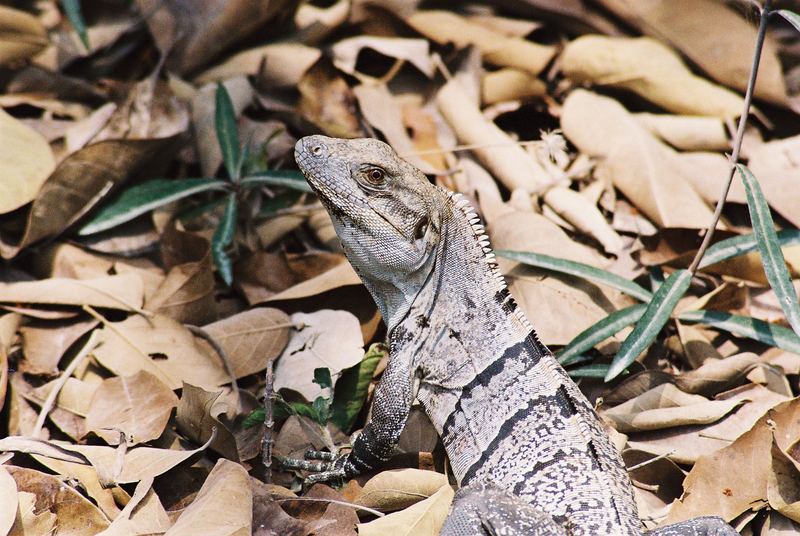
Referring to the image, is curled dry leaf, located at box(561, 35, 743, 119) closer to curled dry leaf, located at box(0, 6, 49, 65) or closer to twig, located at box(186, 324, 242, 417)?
twig, located at box(186, 324, 242, 417)

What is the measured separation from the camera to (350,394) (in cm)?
548

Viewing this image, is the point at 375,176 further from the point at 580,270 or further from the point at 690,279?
the point at 690,279

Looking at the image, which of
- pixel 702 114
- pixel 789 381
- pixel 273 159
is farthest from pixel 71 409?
pixel 702 114

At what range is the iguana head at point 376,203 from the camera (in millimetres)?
5094

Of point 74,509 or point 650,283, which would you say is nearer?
point 74,509

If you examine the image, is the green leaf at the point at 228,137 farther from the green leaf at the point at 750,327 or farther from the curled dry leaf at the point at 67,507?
the green leaf at the point at 750,327

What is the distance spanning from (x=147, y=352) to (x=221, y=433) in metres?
1.00

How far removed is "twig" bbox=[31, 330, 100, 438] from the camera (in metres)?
5.04

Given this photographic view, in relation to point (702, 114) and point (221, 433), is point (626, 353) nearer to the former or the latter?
point (221, 433)

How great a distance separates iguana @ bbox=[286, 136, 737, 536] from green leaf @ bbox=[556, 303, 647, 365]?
1.73 feet

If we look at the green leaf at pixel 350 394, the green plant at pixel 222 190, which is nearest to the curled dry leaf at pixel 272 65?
the green plant at pixel 222 190

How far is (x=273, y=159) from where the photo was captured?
6.92m

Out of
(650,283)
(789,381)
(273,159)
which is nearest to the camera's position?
(789,381)

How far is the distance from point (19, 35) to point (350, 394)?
14.4ft
